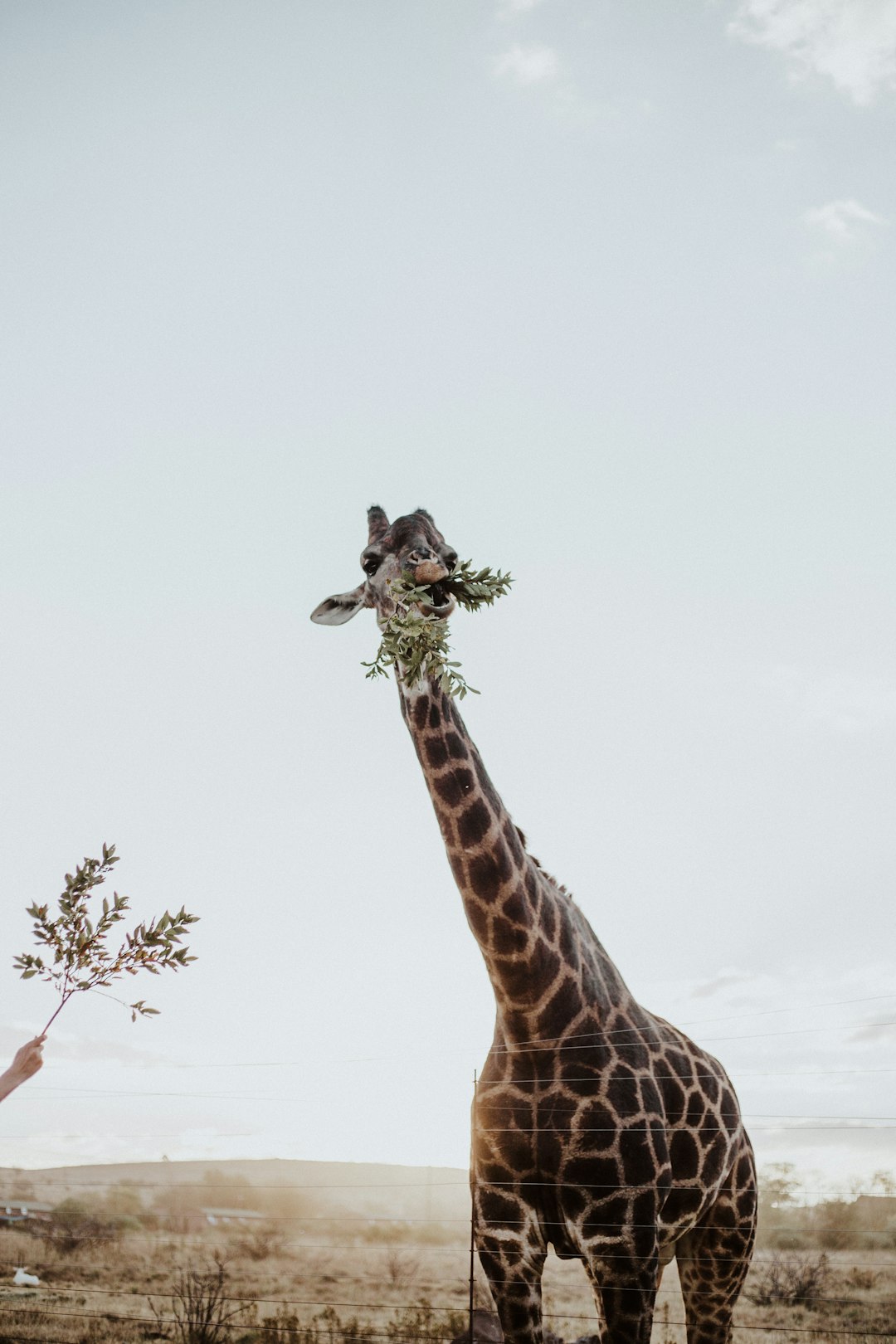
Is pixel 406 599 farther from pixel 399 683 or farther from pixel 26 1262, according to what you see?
pixel 26 1262

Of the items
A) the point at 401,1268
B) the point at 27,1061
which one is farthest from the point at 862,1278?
the point at 27,1061

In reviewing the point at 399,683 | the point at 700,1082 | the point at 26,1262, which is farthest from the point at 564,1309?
the point at 399,683

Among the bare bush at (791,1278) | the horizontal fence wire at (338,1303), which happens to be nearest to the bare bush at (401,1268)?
the horizontal fence wire at (338,1303)

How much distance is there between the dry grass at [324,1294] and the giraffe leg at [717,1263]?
11.7 feet

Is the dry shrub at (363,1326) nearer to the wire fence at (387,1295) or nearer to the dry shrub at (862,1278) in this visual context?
the wire fence at (387,1295)

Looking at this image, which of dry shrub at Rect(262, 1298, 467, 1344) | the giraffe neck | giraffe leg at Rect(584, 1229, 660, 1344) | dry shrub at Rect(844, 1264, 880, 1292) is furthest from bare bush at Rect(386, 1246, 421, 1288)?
the giraffe neck

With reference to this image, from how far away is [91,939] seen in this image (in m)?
4.32

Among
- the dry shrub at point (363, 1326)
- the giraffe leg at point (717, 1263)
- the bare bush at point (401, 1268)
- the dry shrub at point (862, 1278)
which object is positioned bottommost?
the bare bush at point (401, 1268)

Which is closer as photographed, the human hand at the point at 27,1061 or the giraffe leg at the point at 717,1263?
the human hand at the point at 27,1061

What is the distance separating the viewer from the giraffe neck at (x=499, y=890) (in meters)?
5.75

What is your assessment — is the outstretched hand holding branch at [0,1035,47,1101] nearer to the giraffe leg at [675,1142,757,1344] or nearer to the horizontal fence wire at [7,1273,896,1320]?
the horizontal fence wire at [7,1273,896,1320]

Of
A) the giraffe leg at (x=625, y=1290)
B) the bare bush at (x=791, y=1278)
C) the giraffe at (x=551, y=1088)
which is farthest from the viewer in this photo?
the bare bush at (x=791, y=1278)

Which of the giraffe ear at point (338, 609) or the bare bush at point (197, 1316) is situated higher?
the giraffe ear at point (338, 609)

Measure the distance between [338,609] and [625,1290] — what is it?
4.61 m
